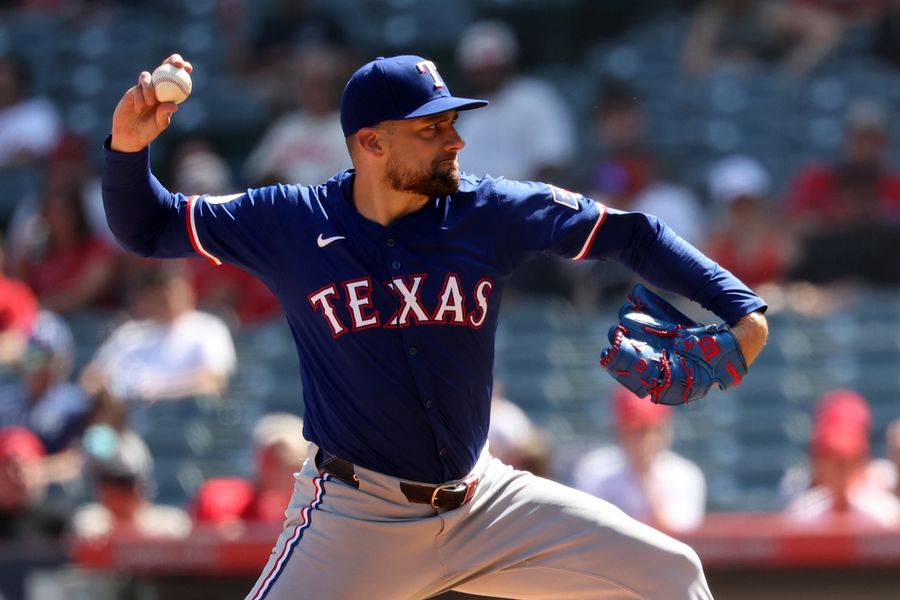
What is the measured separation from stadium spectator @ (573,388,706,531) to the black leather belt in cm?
233

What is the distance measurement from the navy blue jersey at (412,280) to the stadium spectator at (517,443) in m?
2.46

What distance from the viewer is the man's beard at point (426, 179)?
140 inches

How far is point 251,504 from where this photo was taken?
19.7ft

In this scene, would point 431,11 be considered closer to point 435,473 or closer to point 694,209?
point 694,209

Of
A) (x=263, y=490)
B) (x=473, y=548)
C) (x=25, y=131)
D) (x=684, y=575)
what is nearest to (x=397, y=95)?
(x=473, y=548)

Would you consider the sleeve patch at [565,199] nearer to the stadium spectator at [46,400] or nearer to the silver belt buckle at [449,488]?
→ the silver belt buckle at [449,488]

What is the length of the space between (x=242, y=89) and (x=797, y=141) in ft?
13.1

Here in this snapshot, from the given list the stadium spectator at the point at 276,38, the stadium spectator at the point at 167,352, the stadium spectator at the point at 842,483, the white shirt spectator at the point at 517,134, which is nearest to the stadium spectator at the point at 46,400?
the stadium spectator at the point at 167,352

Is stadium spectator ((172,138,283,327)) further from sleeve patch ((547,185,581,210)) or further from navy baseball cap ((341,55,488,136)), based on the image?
sleeve patch ((547,185,581,210))

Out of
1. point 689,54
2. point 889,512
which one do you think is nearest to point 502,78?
point 689,54

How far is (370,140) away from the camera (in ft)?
12.0

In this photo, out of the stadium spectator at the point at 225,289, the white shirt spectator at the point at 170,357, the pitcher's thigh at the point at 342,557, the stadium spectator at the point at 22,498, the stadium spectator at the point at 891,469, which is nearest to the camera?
the pitcher's thigh at the point at 342,557

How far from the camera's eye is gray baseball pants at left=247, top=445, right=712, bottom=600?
345cm

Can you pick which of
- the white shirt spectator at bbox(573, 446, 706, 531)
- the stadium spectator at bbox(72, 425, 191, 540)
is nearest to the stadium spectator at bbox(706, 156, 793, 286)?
the white shirt spectator at bbox(573, 446, 706, 531)
